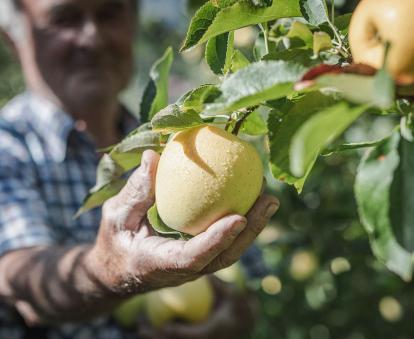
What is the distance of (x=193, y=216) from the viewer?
1.85 feet

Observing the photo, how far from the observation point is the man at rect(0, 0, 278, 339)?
0.67 metres

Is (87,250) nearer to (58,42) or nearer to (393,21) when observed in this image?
(393,21)

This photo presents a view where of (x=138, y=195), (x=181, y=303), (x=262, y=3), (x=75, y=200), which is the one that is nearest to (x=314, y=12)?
(x=262, y=3)

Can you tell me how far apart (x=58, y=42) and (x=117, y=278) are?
105 cm

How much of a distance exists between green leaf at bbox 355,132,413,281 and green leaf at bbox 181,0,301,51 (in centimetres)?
16

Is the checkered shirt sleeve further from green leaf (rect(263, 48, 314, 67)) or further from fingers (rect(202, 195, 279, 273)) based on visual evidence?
green leaf (rect(263, 48, 314, 67))

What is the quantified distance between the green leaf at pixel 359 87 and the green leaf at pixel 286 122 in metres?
0.07

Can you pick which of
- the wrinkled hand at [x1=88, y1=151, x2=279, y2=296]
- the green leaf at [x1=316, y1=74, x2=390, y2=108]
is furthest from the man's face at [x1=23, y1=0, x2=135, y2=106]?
the green leaf at [x1=316, y1=74, x2=390, y2=108]

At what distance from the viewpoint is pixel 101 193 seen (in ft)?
2.43

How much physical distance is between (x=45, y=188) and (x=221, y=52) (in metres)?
1.05

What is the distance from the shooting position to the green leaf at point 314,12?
1.82 ft

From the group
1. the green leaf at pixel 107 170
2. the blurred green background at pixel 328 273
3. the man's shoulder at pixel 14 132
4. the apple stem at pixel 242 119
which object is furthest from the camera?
the blurred green background at pixel 328 273

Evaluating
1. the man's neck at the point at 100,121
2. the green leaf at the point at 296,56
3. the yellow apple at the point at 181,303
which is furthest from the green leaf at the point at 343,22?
the man's neck at the point at 100,121

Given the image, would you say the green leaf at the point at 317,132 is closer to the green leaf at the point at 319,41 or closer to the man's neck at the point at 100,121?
the green leaf at the point at 319,41
